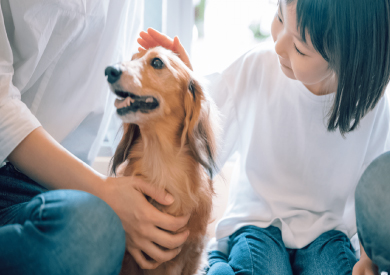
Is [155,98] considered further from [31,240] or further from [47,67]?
[31,240]

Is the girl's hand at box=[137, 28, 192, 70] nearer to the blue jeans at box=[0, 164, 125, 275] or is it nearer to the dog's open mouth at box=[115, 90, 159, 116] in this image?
the dog's open mouth at box=[115, 90, 159, 116]

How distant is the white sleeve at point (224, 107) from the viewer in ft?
3.68

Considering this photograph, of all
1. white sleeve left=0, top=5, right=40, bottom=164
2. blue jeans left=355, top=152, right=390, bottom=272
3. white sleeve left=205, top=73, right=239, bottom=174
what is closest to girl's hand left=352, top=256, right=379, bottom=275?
blue jeans left=355, top=152, right=390, bottom=272

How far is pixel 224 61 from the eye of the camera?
158cm

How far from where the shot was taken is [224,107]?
1141mm

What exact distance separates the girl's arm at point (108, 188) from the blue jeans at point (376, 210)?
42cm

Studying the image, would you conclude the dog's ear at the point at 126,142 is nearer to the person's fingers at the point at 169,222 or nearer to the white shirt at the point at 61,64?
the white shirt at the point at 61,64

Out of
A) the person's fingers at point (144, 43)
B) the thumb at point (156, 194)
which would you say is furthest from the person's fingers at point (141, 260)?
the person's fingers at point (144, 43)

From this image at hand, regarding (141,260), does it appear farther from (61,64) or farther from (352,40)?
(352,40)

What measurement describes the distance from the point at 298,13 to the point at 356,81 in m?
0.23

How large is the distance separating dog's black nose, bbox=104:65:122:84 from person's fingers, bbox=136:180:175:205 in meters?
0.27

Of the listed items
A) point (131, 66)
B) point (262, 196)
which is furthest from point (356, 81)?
point (131, 66)

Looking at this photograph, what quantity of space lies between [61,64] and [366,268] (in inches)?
38.3

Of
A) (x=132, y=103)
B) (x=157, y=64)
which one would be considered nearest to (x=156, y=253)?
(x=132, y=103)
